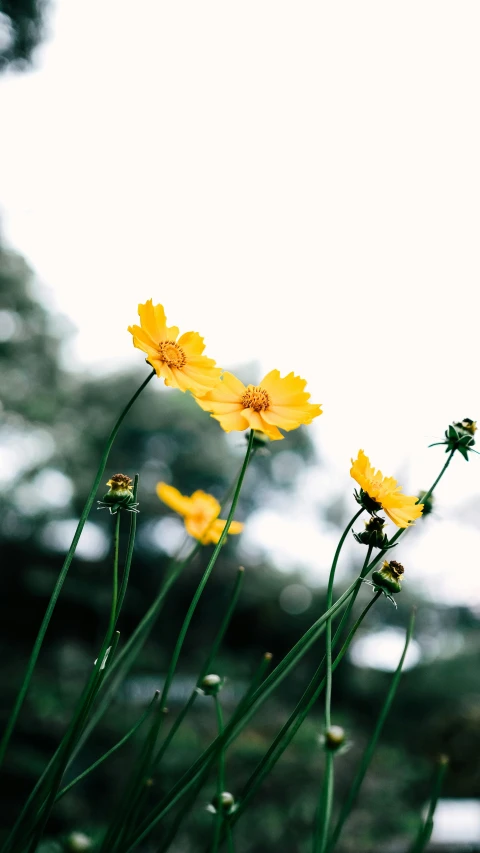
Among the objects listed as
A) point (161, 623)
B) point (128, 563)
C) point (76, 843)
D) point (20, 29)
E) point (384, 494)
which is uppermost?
point (20, 29)

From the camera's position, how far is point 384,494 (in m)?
0.38

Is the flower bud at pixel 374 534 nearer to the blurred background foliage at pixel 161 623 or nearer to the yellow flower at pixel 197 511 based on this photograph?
the yellow flower at pixel 197 511

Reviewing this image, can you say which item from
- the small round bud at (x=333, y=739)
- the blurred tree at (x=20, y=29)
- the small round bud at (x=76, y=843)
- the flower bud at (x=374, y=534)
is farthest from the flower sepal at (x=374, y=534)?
the blurred tree at (x=20, y=29)

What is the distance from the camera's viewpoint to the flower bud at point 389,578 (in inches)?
14.0

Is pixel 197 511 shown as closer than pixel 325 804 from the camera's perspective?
No

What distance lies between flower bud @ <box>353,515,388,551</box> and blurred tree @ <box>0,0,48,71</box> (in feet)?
7.20

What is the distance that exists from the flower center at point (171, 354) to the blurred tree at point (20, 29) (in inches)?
80.2

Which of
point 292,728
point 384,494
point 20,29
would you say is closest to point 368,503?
point 384,494

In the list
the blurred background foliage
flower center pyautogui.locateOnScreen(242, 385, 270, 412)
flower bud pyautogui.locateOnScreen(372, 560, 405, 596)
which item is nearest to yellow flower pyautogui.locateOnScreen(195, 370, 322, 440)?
flower center pyautogui.locateOnScreen(242, 385, 270, 412)

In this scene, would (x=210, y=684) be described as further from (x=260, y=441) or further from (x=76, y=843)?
(x=260, y=441)

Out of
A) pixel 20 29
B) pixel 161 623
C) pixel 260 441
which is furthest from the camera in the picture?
pixel 161 623

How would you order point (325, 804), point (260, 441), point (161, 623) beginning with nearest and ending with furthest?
point (325, 804)
point (260, 441)
point (161, 623)

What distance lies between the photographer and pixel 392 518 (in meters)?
0.37

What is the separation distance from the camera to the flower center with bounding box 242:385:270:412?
43 cm
